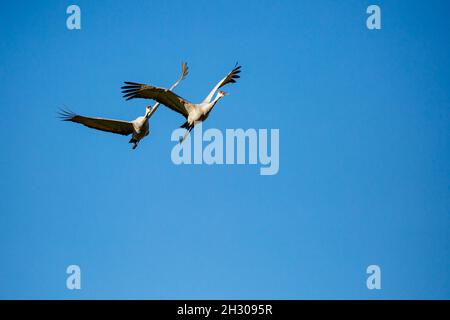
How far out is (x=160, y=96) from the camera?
1123 inches

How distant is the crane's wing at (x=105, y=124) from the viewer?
2972 cm

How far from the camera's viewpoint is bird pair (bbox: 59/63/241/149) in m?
27.9

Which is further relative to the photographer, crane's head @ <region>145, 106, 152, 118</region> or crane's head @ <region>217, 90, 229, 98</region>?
crane's head @ <region>145, 106, 152, 118</region>

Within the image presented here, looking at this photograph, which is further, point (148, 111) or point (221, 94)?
point (148, 111)

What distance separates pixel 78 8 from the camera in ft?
100

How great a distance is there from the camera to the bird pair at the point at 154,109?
27.9m

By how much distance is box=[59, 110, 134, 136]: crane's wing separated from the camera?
2972 cm

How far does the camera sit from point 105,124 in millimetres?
30297

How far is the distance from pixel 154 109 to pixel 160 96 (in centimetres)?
188

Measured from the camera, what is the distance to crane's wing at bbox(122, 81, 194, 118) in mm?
27406

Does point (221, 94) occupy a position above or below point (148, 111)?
above

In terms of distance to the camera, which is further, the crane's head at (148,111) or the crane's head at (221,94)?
the crane's head at (148,111)
